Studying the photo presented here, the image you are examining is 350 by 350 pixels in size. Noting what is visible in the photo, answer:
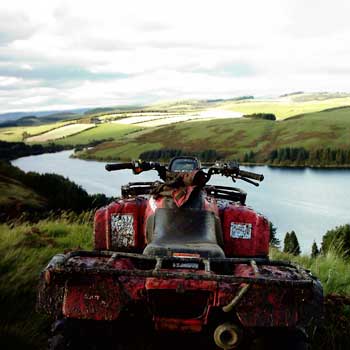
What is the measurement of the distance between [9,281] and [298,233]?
5211 centimetres

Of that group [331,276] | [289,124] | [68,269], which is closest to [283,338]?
[68,269]

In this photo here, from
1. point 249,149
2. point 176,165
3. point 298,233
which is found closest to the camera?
point 176,165

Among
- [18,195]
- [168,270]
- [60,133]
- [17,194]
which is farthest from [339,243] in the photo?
[60,133]

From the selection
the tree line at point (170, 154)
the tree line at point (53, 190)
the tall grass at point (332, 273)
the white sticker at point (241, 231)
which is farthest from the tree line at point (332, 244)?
the tree line at point (170, 154)

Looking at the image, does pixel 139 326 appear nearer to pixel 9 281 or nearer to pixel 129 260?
pixel 129 260

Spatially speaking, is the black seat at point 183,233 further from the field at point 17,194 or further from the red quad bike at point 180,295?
the field at point 17,194

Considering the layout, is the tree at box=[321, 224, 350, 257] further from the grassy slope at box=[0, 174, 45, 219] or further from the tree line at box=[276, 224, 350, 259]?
the grassy slope at box=[0, 174, 45, 219]

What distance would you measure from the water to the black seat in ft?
131

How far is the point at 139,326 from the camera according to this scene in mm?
3707

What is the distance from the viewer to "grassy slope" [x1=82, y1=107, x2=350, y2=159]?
124 m

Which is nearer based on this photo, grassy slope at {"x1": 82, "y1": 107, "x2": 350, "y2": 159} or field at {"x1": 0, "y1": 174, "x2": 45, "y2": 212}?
field at {"x1": 0, "y1": 174, "x2": 45, "y2": 212}

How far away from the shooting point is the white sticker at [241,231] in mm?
5039

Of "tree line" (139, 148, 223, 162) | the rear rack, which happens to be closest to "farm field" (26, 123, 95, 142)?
"tree line" (139, 148, 223, 162)

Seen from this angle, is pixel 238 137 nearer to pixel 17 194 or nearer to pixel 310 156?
pixel 310 156
